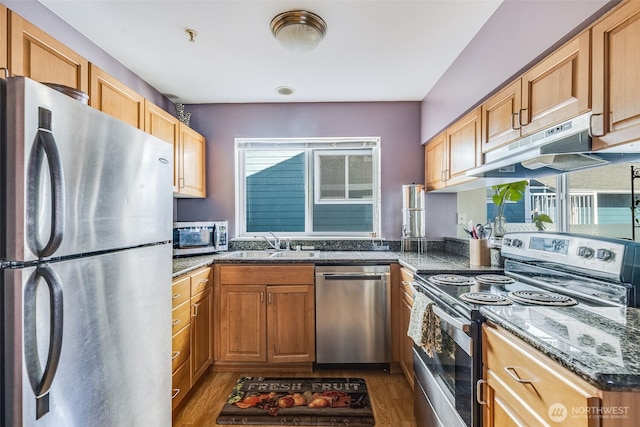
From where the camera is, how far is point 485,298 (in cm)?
132

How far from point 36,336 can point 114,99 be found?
60.4 inches

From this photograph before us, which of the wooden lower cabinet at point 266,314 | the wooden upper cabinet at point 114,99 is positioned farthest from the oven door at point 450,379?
the wooden upper cabinet at point 114,99

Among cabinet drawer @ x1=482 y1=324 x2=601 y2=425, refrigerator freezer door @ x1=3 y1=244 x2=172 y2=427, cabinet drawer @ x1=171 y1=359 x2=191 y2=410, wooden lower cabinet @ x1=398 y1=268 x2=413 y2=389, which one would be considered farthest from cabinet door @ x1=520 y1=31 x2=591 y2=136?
cabinet drawer @ x1=171 y1=359 x2=191 y2=410

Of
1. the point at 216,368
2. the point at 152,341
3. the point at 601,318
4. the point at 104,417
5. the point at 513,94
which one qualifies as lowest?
the point at 216,368

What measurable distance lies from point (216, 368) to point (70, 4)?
2608 millimetres

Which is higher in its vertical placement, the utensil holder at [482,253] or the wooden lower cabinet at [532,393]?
the utensil holder at [482,253]

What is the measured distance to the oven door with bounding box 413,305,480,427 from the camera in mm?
1190

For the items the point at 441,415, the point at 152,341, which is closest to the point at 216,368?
the point at 152,341

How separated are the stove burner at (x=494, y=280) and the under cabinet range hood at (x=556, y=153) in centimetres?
61

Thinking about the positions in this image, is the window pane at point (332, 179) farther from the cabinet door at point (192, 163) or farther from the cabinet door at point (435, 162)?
the cabinet door at point (192, 163)

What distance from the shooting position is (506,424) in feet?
3.32

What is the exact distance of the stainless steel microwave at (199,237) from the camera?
8.68ft

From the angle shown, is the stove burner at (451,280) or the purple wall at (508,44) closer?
the purple wall at (508,44)

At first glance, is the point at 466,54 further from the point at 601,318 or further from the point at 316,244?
the point at 316,244
